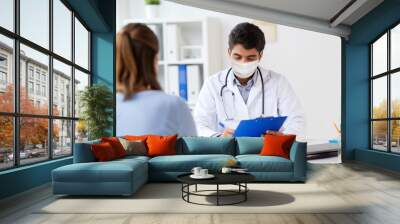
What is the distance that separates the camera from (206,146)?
638 cm

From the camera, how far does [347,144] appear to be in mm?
8828

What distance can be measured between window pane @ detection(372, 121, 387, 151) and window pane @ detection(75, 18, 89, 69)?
5.76 meters

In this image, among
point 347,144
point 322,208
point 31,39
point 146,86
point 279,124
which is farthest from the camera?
point 347,144

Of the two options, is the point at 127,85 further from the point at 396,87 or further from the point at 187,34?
the point at 396,87

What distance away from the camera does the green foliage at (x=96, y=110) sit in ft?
22.9

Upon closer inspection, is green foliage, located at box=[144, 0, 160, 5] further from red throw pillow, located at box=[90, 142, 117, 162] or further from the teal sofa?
red throw pillow, located at box=[90, 142, 117, 162]

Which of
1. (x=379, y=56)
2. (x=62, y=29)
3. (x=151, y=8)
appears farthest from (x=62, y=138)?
(x=379, y=56)

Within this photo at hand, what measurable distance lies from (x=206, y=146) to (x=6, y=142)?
2838mm

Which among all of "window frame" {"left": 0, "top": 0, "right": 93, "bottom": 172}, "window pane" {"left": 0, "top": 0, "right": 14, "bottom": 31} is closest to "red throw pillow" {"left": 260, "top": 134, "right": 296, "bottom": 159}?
"window frame" {"left": 0, "top": 0, "right": 93, "bottom": 172}

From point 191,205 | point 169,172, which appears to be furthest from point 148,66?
point 169,172

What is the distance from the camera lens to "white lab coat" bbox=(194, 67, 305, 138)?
7.09 metres

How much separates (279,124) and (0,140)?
4.41 meters

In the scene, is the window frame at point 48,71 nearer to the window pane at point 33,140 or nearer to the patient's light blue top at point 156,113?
the window pane at point 33,140

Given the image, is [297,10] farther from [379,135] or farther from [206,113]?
[379,135]
